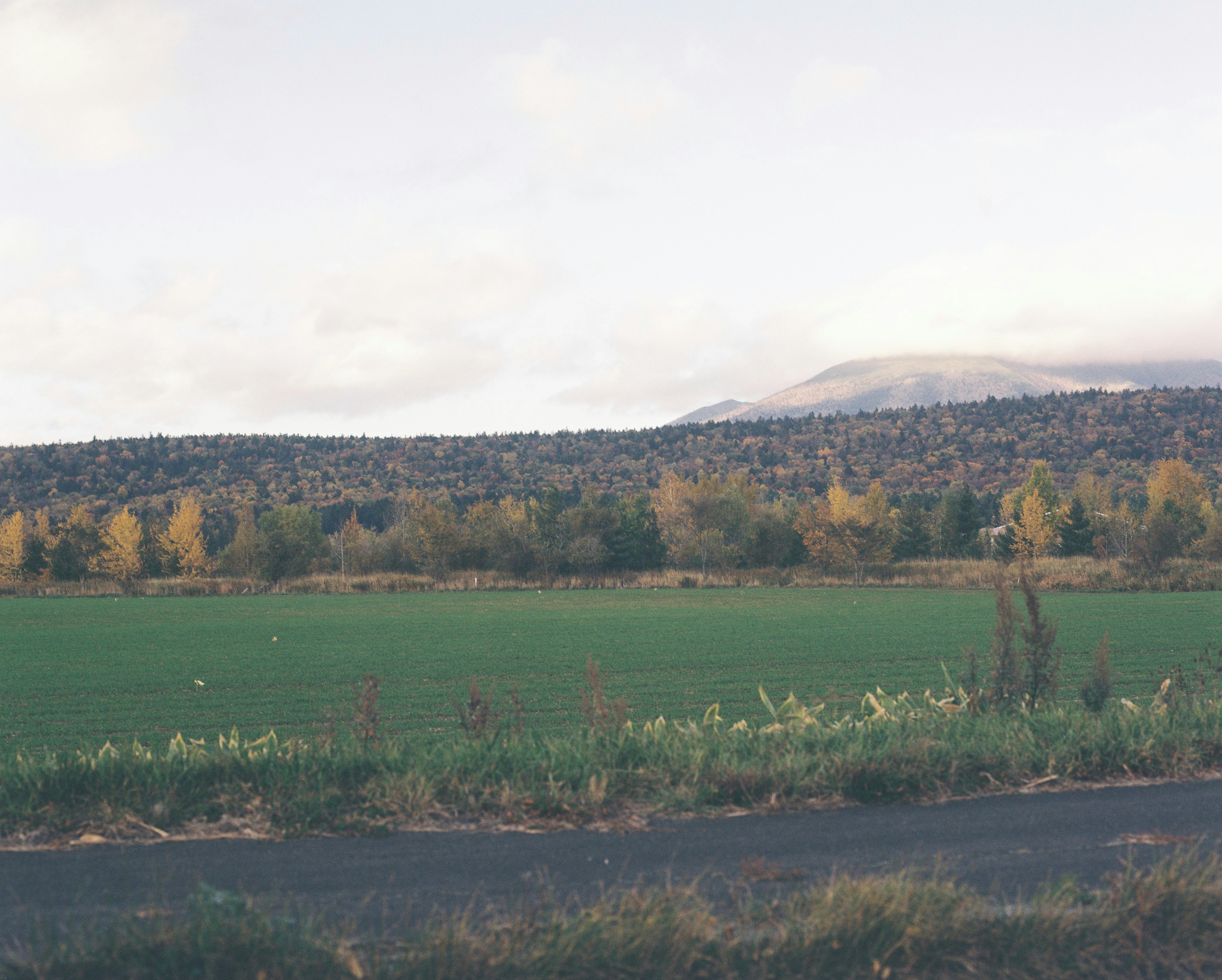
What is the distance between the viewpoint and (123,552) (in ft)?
238

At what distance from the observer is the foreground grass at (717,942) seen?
11.5 feet

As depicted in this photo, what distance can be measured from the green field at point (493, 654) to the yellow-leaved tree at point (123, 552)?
95.8 feet

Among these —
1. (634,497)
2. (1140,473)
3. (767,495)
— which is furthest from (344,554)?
(1140,473)

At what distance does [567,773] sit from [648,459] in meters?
140

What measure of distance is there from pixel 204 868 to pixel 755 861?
289 cm

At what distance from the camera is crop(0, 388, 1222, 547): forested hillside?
120 m

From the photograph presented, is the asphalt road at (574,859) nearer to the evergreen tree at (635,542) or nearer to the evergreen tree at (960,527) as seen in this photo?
the evergreen tree at (635,542)

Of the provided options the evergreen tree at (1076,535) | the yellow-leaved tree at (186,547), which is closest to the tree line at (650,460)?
the yellow-leaved tree at (186,547)

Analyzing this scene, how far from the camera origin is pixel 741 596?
173 feet

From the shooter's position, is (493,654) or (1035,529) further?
(1035,529)

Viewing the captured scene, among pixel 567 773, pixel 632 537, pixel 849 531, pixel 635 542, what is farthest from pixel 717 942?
pixel 632 537

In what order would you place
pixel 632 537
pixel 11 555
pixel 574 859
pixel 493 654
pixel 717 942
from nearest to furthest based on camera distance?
pixel 717 942
pixel 574 859
pixel 493 654
pixel 632 537
pixel 11 555

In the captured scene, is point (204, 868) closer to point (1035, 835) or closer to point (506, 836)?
point (506, 836)

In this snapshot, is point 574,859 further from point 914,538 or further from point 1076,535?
point 914,538
